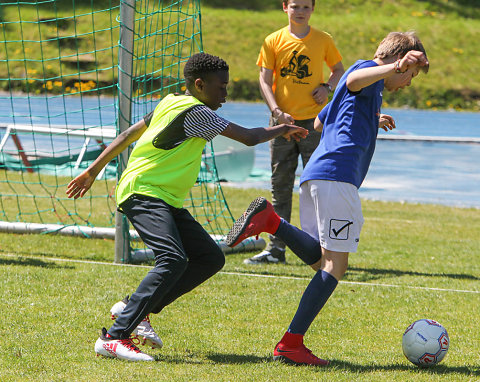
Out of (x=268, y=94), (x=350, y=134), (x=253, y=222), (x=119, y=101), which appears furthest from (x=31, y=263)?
(x=350, y=134)

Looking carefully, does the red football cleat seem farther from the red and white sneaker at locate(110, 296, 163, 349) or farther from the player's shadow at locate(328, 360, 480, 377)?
the red and white sneaker at locate(110, 296, 163, 349)

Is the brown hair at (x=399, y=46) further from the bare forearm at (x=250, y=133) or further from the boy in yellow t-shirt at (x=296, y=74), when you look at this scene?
the boy in yellow t-shirt at (x=296, y=74)

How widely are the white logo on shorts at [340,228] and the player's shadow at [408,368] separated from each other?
638mm

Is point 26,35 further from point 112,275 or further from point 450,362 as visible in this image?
point 450,362

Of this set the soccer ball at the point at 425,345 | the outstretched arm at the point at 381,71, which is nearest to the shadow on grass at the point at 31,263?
the soccer ball at the point at 425,345

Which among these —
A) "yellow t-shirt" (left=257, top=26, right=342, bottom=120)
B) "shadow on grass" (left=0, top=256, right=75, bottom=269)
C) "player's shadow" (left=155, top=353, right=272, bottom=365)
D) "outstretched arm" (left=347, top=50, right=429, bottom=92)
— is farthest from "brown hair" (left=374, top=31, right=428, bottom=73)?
"shadow on grass" (left=0, top=256, right=75, bottom=269)

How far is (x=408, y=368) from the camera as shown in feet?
12.4

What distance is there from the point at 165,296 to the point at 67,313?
94 cm

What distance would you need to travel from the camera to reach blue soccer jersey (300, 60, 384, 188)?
371 centimetres

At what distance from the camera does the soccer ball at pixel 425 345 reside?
12.3 ft

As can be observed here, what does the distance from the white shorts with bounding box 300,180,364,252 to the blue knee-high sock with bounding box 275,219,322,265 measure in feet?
0.40

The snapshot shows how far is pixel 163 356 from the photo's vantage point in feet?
12.5

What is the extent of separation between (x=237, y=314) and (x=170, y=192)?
129 centimetres

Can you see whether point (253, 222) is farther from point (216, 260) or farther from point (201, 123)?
point (201, 123)
